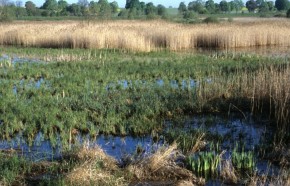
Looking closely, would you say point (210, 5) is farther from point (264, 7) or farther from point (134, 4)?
point (134, 4)

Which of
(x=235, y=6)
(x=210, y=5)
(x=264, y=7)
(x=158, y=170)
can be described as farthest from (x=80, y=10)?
(x=158, y=170)

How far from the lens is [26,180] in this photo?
6012mm

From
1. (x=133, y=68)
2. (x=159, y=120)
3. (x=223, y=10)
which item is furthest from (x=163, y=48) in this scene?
(x=223, y=10)

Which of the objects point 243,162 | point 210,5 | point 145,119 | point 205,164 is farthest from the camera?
point 210,5

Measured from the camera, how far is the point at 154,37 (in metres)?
24.7

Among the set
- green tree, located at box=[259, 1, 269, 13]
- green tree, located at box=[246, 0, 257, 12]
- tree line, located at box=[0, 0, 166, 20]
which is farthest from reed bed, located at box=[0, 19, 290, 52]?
green tree, located at box=[246, 0, 257, 12]

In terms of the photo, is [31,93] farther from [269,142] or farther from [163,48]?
[163,48]

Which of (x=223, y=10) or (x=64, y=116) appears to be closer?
(x=64, y=116)

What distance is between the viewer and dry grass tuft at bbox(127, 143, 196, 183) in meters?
6.16

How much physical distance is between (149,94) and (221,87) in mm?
1821

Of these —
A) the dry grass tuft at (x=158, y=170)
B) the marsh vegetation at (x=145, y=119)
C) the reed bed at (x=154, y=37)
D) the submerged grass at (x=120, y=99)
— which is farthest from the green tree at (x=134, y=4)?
the dry grass tuft at (x=158, y=170)

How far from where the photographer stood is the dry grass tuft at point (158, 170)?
616 cm

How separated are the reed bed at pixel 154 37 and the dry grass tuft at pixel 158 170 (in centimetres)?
1608

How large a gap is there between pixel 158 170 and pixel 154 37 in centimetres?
1894
